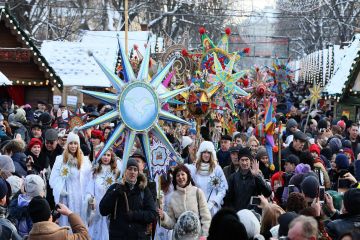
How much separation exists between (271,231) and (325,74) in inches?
1380

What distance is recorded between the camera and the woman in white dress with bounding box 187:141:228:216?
36.9ft

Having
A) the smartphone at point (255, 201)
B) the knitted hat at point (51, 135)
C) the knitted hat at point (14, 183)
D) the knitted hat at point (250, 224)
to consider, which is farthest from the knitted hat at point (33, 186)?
the knitted hat at point (51, 135)

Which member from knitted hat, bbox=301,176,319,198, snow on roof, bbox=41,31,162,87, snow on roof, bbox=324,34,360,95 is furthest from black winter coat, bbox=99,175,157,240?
snow on roof, bbox=41,31,162,87

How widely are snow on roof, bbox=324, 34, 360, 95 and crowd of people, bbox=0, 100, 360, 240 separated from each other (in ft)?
62.9

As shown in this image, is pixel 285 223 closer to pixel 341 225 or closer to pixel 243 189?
pixel 341 225

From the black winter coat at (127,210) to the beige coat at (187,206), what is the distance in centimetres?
40

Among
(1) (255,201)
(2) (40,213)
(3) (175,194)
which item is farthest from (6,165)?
(2) (40,213)

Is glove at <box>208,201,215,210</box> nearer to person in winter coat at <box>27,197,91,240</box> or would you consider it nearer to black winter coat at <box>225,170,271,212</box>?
black winter coat at <box>225,170,271,212</box>

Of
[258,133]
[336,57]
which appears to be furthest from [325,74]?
[258,133]

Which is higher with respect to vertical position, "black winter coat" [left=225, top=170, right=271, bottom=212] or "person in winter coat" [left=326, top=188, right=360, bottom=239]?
"person in winter coat" [left=326, top=188, right=360, bottom=239]

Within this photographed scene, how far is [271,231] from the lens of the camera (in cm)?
786

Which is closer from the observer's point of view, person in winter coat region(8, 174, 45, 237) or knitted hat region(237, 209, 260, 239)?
knitted hat region(237, 209, 260, 239)

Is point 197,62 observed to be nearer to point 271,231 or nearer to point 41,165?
point 41,165

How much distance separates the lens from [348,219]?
7965 millimetres
